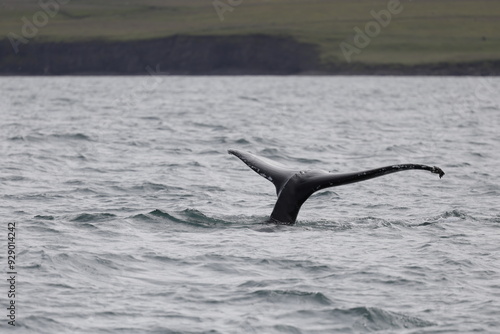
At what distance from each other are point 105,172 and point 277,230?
6.98 metres

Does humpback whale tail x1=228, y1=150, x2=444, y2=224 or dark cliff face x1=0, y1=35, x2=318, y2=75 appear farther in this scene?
dark cliff face x1=0, y1=35, x2=318, y2=75

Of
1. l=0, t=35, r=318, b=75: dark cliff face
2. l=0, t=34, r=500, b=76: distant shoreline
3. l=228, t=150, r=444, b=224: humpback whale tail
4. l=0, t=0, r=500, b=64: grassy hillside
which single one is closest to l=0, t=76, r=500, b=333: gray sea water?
l=228, t=150, r=444, b=224: humpback whale tail

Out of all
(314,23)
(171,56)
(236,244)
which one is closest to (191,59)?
(171,56)

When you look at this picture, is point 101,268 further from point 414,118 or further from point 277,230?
point 414,118

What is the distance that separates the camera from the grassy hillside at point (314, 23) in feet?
388

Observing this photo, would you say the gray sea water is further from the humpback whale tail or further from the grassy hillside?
the grassy hillside

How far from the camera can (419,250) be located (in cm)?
1099

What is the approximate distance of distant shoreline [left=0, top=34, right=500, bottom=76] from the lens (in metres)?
111

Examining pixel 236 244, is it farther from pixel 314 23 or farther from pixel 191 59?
pixel 314 23

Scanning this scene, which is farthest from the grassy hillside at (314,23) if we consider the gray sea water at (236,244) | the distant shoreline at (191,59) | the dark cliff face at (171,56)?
the gray sea water at (236,244)

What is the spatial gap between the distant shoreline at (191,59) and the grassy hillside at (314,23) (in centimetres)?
235

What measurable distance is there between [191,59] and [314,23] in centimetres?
2349

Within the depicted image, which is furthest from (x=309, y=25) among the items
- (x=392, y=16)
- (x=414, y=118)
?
(x=414, y=118)

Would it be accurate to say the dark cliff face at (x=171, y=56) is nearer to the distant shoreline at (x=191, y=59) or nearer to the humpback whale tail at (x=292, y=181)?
the distant shoreline at (x=191, y=59)
